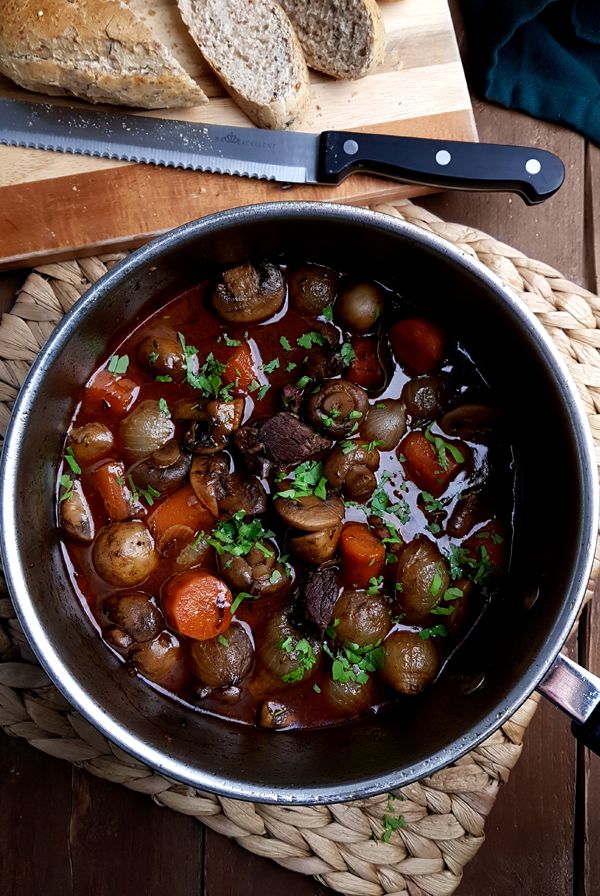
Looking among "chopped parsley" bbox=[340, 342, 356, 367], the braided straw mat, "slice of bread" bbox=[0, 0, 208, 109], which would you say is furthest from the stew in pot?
"slice of bread" bbox=[0, 0, 208, 109]

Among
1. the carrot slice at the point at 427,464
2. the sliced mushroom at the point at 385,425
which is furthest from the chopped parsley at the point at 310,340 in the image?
the carrot slice at the point at 427,464

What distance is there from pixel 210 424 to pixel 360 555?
51 cm

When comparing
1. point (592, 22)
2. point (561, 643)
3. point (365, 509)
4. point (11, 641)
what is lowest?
point (11, 641)

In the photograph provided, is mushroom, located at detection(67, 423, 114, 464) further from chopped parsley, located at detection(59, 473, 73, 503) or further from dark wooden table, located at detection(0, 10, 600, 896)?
dark wooden table, located at detection(0, 10, 600, 896)

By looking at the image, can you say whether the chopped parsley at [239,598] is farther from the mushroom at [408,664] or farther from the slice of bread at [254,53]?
the slice of bread at [254,53]

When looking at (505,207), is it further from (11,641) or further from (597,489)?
(11,641)

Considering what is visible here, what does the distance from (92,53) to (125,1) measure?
0.89 feet

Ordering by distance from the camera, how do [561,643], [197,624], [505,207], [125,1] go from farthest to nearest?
1. [505,207]
2. [125,1]
3. [197,624]
4. [561,643]

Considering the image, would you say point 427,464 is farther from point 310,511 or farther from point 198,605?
point 198,605

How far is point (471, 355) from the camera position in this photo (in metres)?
2.15

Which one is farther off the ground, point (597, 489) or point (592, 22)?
point (592, 22)

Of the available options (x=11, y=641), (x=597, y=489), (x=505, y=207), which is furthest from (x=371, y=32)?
(x=11, y=641)

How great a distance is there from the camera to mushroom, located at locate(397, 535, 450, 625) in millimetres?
1985

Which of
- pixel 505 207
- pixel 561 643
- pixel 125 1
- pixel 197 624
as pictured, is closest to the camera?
pixel 561 643
